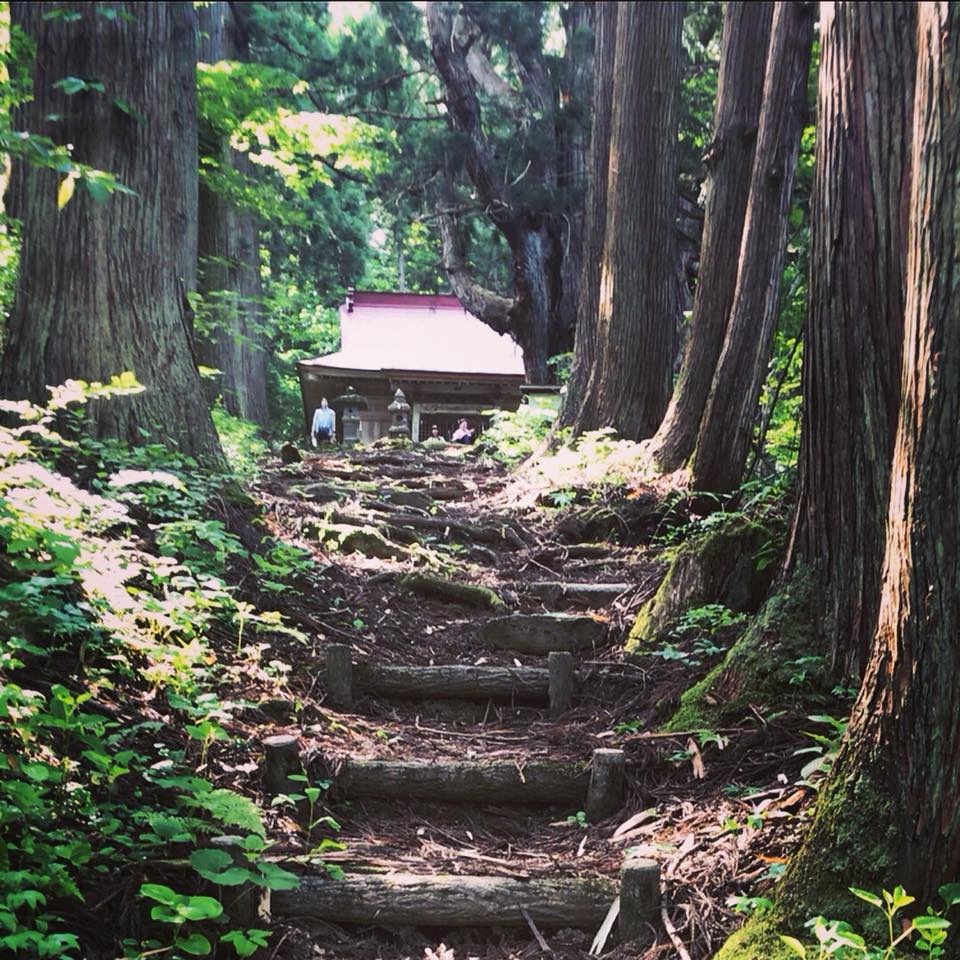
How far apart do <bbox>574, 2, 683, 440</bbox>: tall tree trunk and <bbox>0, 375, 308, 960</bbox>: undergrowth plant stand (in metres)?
5.02

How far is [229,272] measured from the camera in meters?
13.4

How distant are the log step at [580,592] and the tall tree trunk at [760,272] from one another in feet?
4.80

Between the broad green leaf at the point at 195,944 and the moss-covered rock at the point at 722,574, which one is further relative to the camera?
the moss-covered rock at the point at 722,574

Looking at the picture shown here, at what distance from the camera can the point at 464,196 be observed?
17312 millimetres

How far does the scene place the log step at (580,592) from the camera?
5.41 m

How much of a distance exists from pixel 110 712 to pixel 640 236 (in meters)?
7.28

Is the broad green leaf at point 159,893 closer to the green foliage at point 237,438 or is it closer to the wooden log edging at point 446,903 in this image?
the wooden log edging at point 446,903

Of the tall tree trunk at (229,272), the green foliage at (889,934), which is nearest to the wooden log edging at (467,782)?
the green foliage at (889,934)

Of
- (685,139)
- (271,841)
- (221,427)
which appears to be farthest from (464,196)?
(271,841)

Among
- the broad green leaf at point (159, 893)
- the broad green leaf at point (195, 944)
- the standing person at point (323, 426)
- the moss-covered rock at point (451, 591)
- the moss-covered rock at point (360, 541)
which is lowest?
the broad green leaf at point (195, 944)

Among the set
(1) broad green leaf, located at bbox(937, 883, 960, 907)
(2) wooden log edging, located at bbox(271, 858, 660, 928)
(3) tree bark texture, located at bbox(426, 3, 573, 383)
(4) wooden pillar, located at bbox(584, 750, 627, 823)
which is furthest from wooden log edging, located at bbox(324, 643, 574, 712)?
(3) tree bark texture, located at bbox(426, 3, 573, 383)

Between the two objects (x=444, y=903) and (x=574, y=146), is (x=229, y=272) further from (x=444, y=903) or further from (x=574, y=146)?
(x=444, y=903)

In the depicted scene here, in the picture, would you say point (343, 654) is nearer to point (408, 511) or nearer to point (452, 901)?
point (452, 901)

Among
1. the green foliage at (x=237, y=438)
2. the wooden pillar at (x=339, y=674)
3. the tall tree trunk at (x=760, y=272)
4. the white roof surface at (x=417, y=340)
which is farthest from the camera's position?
the white roof surface at (x=417, y=340)
